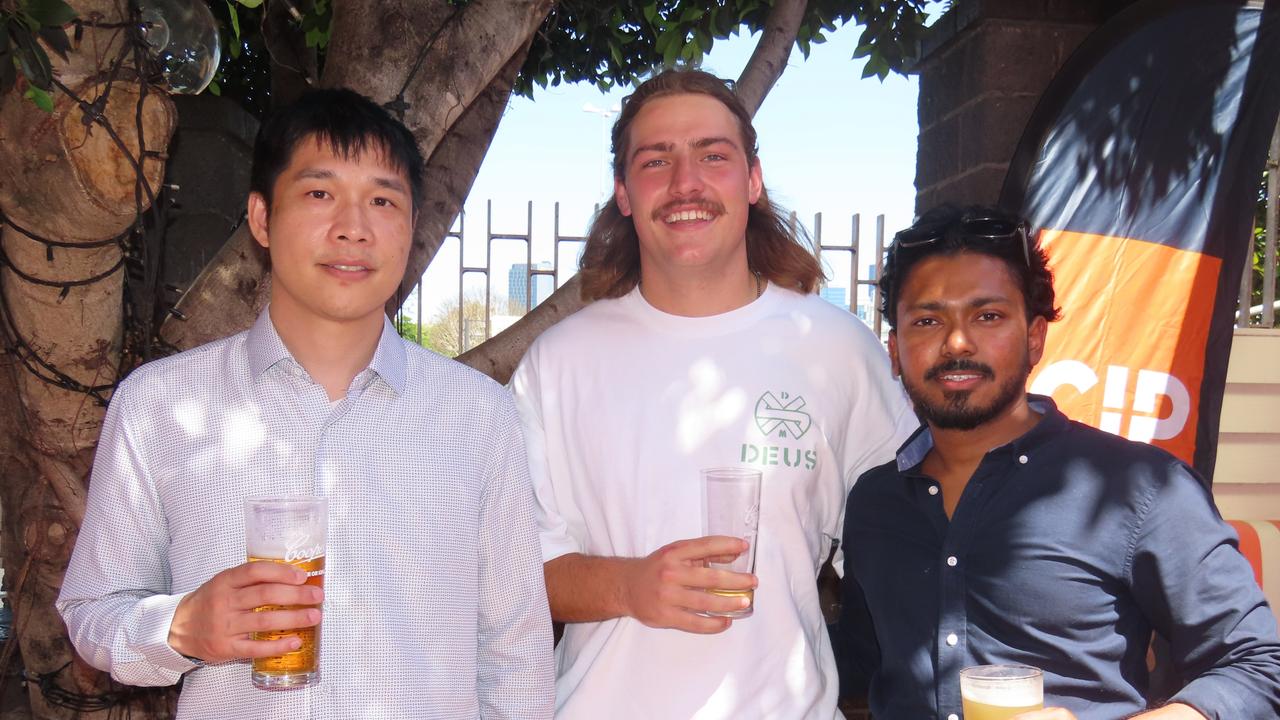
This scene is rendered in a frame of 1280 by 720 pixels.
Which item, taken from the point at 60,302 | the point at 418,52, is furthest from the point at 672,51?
the point at 60,302

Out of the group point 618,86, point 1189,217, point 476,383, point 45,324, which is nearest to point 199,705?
point 476,383

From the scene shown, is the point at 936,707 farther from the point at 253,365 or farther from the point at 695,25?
the point at 695,25

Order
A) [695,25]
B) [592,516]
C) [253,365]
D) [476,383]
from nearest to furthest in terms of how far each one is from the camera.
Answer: [253,365] < [476,383] < [592,516] < [695,25]

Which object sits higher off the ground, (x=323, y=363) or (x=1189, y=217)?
(x=1189, y=217)

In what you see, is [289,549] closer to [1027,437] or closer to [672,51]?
[1027,437]

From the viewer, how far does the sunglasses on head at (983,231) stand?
2.18 metres

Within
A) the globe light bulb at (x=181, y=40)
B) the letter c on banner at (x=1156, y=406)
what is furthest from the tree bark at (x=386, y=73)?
the letter c on banner at (x=1156, y=406)

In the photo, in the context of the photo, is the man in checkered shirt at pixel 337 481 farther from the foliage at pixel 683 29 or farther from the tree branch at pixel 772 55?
the foliage at pixel 683 29

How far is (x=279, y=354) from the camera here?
1889 mm

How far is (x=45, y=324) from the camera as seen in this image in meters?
2.41

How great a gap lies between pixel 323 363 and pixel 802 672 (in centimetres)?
114

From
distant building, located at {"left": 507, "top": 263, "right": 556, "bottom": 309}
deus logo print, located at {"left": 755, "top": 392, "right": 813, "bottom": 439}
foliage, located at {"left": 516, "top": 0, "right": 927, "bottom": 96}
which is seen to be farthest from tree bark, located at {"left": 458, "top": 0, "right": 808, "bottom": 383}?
distant building, located at {"left": 507, "top": 263, "right": 556, "bottom": 309}

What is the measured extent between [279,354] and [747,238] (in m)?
1.24

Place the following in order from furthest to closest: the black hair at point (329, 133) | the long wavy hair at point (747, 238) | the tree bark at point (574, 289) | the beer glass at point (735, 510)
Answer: the tree bark at point (574, 289) → the long wavy hair at point (747, 238) → the black hair at point (329, 133) → the beer glass at point (735, 510)
